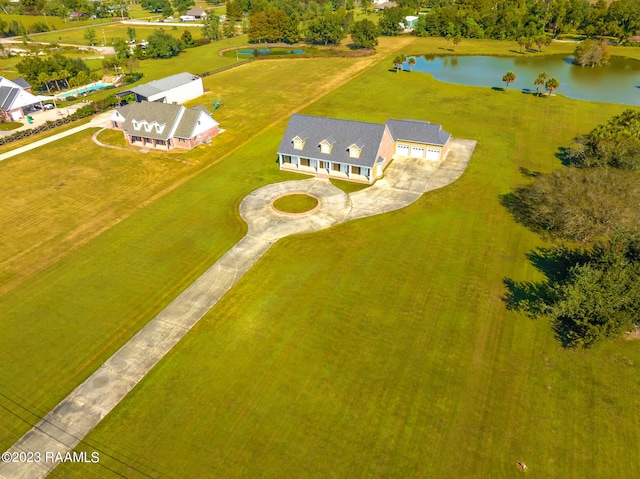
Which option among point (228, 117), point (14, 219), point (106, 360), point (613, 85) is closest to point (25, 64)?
point (228, 117)

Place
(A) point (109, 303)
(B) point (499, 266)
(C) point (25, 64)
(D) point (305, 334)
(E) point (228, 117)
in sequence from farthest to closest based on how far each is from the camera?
(C) point (25, 64) → (E) point (228, 117) → (B) point (499, 266) → (A) point (109, 303) → (D) point (305, 334)

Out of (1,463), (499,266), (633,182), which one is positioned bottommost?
(1,463)

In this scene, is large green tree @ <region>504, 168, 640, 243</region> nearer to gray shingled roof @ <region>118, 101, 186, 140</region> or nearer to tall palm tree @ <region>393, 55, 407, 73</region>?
gray shingled roof @ <region>118, 101, 186, 140</region>

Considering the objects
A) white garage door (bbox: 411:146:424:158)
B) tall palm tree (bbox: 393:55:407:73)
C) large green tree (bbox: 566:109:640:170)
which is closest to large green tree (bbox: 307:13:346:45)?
tall palm tree (bbox: 393:55:407:73)

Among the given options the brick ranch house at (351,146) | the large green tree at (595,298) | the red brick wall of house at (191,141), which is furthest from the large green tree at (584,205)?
the red brick wall of house at (191,141)

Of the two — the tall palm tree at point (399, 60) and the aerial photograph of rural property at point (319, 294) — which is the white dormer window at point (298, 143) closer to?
the aerial photograph of rural property at point (319, 294)

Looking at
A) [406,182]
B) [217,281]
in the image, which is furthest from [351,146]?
[217,281]

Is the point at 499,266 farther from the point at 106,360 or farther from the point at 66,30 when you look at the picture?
the point at 66,30
